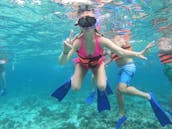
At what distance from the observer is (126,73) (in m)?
10.5

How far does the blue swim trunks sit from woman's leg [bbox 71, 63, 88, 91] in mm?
2042

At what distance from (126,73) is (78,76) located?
269 centimetres

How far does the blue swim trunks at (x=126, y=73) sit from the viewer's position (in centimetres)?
1028

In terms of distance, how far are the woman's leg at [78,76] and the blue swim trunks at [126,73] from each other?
2042 millimetres

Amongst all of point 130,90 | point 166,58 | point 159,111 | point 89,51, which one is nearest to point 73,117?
point 166,58

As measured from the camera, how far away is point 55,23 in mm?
23766

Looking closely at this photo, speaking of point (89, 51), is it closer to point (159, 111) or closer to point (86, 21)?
point (86, 21)


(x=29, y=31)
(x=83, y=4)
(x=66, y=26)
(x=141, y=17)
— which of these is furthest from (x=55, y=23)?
(x=83, y=4)

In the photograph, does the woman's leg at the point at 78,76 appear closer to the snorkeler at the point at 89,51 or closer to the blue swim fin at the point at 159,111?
the snorkeler at the point at 89,51

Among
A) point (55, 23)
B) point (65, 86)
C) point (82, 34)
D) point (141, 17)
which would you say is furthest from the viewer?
point (55, 23)

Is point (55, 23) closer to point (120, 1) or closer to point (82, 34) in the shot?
point (120, 1)

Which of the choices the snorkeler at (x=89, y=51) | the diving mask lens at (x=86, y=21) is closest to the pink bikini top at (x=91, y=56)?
the snorkeler at (x=89, y=51)

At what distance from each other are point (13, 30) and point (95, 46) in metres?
20.4

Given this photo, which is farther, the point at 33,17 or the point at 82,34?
the point at 33,17
